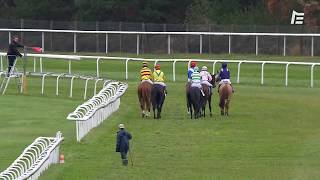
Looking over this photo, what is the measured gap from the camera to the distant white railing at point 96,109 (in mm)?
22859

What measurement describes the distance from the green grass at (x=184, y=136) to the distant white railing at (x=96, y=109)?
21 centimetres

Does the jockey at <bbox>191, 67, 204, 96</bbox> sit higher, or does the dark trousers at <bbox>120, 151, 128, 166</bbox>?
the jockey at <bbox>191, 67, 204, 96</bbox>

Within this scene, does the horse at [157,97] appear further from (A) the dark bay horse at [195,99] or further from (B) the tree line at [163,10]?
(B) the tree line at [163,10]

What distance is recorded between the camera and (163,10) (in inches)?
2685

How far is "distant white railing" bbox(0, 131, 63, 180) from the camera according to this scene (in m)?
16.5

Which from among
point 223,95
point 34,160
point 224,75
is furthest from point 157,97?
point 34,160

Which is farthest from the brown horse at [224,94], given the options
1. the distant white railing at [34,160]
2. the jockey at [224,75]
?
the distant white railing at [34,160]

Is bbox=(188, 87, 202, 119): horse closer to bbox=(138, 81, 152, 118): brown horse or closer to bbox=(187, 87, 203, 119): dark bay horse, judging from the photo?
bbox=(187, 87, 203, 119): dark bay horse

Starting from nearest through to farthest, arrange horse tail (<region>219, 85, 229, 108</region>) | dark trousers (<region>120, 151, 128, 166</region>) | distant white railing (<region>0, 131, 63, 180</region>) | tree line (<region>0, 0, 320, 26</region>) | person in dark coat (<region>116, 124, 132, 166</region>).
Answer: distant white railing (<region>0, 131, 63, 180</region>) < person in dark coat (<region>116, 124, 132, 166</region>) < dark trousers (<region>120, 151, 128, 166</region>) < horse tail (<region>219, 85, 229, 108</region>) < tree line (<region>0, 0, 320, 26</region>)

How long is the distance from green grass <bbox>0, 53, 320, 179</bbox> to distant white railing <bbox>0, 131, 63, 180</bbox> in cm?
26

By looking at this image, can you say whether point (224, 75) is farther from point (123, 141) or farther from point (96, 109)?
point (123, 141)

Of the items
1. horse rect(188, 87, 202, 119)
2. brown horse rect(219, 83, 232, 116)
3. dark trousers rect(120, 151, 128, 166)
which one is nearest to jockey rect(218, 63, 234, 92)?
brown horse rect(219, 83, 232, 116)

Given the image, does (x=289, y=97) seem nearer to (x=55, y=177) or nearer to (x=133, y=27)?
(x=55, y=177)

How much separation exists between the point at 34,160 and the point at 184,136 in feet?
19.9
